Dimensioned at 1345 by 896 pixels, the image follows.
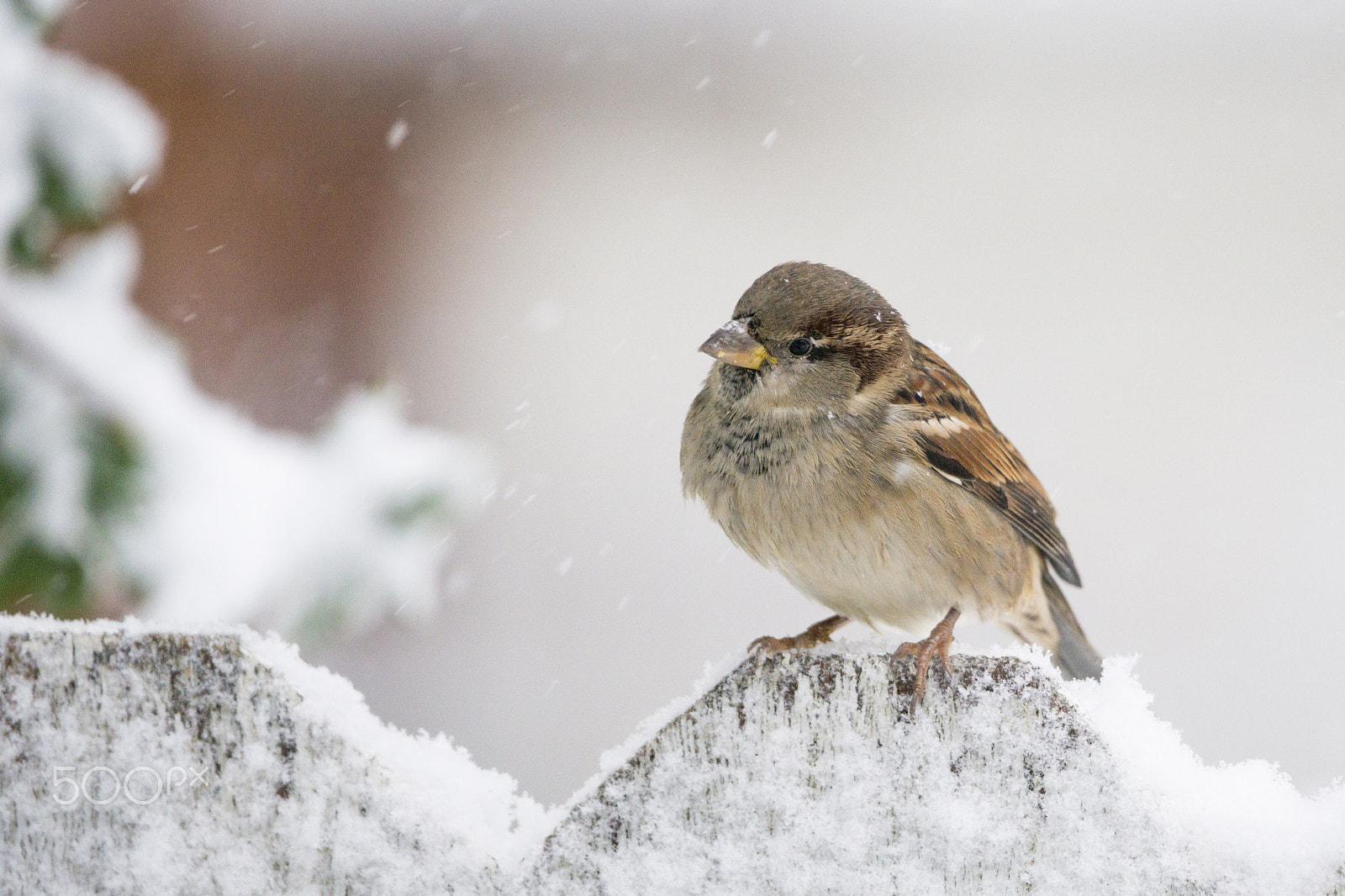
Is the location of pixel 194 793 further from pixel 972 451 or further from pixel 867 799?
pixel 972 451

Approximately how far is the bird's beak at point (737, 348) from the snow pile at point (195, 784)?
2.79 ft

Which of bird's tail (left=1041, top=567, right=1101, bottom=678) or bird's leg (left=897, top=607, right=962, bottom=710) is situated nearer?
bird's leg (left=897, top=607, right=962, bottom=710)

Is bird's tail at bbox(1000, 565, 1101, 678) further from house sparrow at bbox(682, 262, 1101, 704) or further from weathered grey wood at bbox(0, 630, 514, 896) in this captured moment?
weathered grey wood at bbox(0, 630, 514, 896)

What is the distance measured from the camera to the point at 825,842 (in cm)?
114

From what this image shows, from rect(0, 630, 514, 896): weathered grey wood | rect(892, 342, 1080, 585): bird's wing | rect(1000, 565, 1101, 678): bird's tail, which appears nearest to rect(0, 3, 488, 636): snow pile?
rect(0, 630, 514, 896): weathered grey wood

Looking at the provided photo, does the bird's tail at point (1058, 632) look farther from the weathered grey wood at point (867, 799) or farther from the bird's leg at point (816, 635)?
the weathered grey wood at point (867, 799)

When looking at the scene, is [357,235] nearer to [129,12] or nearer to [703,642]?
[129,12]

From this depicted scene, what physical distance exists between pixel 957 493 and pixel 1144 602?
94.2 inches

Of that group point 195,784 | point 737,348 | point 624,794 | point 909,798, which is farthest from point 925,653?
point 195,784

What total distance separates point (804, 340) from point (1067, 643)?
1015mm

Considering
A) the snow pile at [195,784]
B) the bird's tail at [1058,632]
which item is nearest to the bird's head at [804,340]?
the bird's tail at [1058,632]

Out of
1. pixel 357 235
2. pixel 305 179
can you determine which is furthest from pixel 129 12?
pixel 357 235

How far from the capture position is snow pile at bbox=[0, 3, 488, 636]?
1602mm

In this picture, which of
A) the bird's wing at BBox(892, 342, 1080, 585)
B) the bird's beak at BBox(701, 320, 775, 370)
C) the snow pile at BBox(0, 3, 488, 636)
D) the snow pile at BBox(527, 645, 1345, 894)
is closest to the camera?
the snow pile at BBox(527, 645, 1345, 894)
